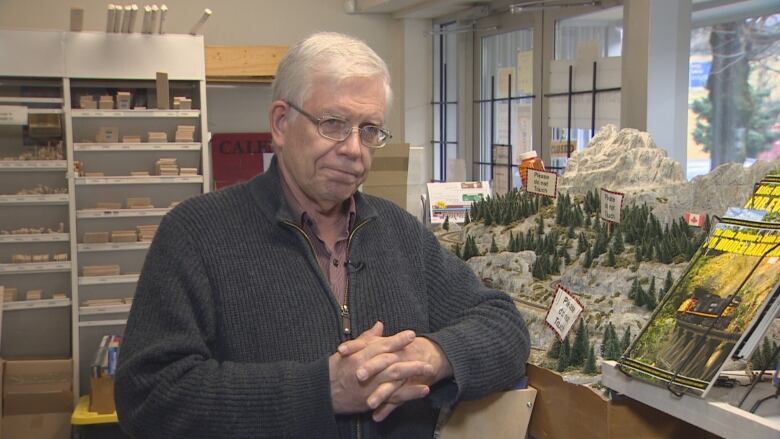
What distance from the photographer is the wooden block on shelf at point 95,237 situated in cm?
499

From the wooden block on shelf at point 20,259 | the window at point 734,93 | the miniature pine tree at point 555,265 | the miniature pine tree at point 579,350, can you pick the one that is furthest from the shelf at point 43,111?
the window at point 734,93

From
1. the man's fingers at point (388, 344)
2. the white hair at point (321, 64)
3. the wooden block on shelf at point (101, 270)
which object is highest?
the white hair at point (321, 64)

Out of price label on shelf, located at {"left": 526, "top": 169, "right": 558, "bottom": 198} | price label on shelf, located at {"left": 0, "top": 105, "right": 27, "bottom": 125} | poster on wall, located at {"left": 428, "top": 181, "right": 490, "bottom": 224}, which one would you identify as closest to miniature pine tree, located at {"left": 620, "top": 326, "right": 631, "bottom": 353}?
price label on shelf, located at {"left": 526, "top": 169, "right": 558, "bottom": 198}

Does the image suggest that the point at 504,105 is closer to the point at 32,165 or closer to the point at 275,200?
the point at 32,165

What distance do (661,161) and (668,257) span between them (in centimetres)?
96

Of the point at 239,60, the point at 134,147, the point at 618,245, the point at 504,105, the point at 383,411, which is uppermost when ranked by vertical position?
the point at 239,60

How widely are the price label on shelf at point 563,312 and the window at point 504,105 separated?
3.62 meters

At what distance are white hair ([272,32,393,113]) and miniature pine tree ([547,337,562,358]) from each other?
79 cm

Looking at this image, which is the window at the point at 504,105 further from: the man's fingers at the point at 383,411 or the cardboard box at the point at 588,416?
the man's fingers at the point at 383,411

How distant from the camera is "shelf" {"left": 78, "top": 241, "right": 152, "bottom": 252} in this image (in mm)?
4977

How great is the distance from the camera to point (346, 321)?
64.2 inches

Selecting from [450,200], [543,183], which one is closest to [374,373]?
[543,183]

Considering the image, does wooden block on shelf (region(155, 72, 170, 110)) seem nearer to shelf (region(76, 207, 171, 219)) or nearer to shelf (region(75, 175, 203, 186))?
shelf (region(75, 175, 203, 186))

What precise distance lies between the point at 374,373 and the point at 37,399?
4.03 metres
